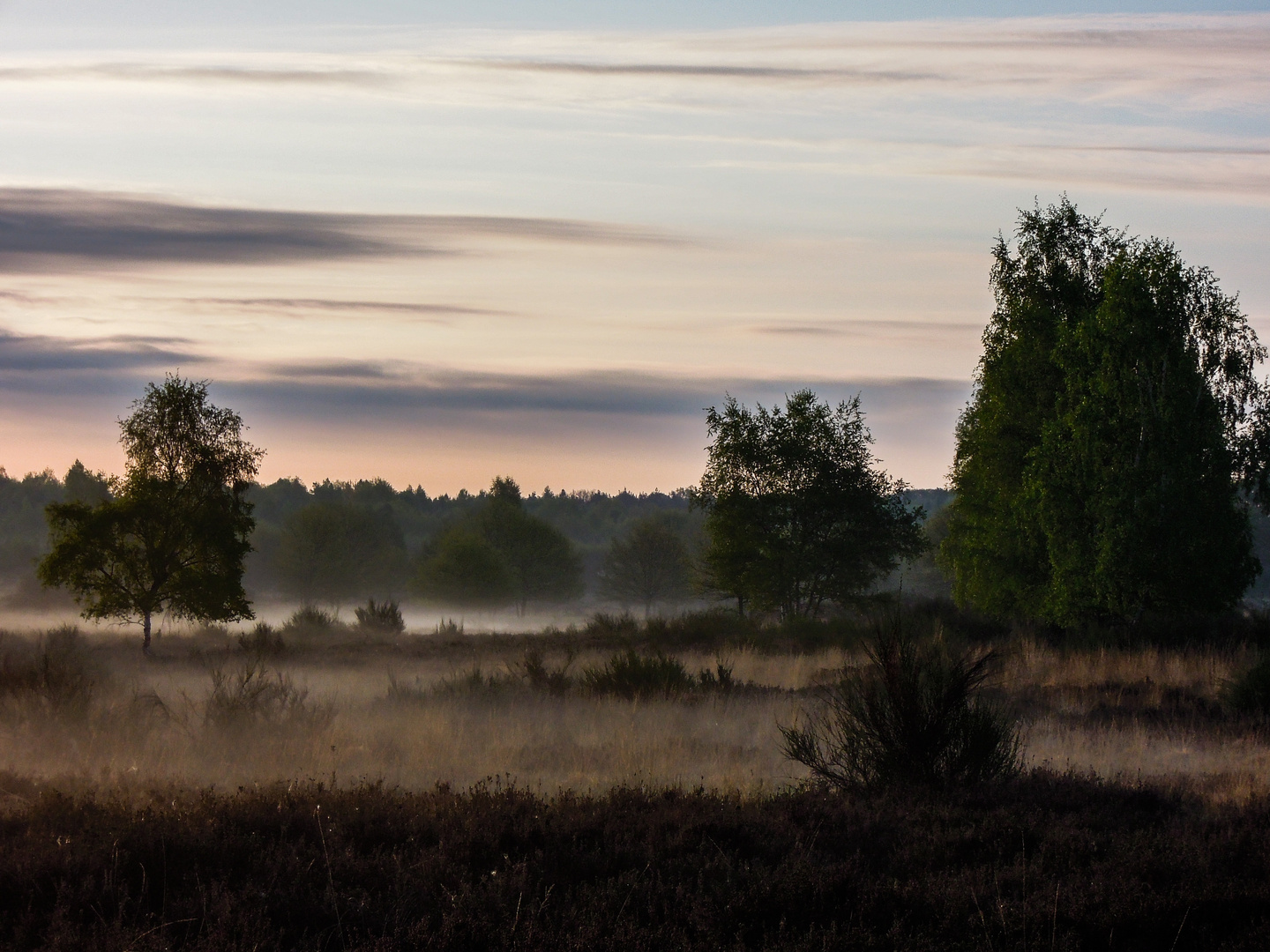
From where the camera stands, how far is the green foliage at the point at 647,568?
80.6 m

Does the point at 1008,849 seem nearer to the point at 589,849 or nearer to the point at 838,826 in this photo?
the point at 838,826

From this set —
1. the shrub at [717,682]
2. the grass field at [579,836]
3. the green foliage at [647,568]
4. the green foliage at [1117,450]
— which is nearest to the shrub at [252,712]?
the grass field at [579,836]

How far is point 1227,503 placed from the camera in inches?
975

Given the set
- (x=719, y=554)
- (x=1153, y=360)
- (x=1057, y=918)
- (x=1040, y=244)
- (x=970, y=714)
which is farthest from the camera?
(x=719, y=554)

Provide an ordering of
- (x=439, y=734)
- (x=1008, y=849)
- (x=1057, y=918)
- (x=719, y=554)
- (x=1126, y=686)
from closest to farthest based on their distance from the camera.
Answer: (x=1057, y=918) → (x=1008, y=849) → (x=439, y=734) → (x=1126, y=686) → (x=719, y=554)

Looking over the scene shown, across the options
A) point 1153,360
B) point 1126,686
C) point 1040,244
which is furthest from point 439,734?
point 1040,244

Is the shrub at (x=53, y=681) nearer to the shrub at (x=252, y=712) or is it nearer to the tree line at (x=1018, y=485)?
the shrub at (x=252, y=712)

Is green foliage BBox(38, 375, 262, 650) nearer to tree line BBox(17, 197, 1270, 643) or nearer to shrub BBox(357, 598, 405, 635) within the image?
tree line BBox(17, 197, 1270, 643)

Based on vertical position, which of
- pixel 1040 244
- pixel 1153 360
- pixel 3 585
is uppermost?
pixel 1040 244

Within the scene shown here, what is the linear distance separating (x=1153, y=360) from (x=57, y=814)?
78.0 ft

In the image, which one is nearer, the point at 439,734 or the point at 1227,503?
the point at 439,734

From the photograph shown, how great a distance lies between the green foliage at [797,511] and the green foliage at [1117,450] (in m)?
10.6

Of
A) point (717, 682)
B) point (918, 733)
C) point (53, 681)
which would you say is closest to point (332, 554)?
point (717, 682)

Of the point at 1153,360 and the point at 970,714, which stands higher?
the point at 1153,360
